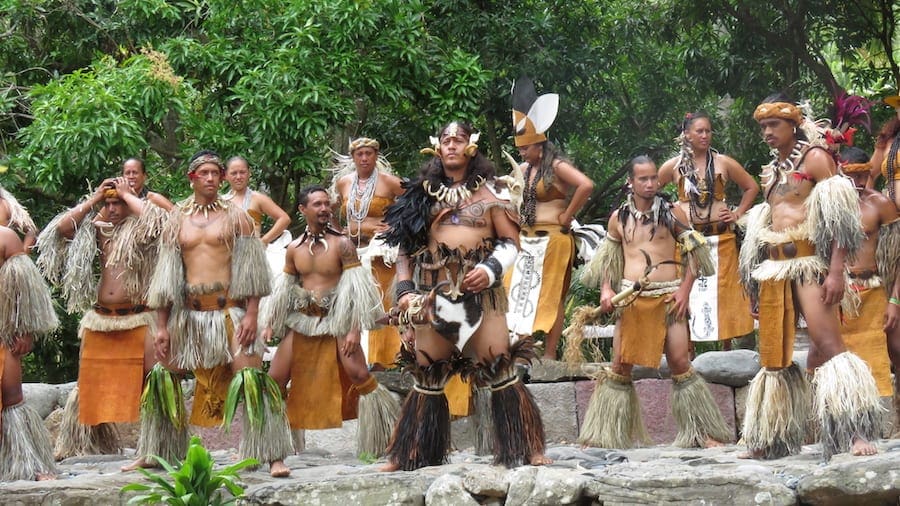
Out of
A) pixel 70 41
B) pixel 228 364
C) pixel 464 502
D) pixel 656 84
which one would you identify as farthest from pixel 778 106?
pixel 70 41

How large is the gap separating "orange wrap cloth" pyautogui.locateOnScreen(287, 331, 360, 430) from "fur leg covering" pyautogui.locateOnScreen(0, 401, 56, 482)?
1.33 metres

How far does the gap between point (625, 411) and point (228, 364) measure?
7.43 ft

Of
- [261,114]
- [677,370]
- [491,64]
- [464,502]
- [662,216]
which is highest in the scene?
[491,64]

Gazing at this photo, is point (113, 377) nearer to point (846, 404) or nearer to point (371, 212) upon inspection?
point (371, 212)

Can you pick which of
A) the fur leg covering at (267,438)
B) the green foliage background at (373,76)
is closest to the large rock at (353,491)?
the fur leg covering at (267,438)

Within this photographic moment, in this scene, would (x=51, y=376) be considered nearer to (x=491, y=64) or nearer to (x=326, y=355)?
(x=491, y=64)

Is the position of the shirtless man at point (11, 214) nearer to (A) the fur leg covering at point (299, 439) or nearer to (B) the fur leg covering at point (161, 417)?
(B) the fur leg covering at point (161, 417)

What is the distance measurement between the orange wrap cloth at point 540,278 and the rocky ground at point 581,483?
5.33ft

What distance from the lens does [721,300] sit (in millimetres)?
8961

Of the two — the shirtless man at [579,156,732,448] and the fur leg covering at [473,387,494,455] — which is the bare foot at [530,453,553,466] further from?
the shirtless man at [579,156,732,448]

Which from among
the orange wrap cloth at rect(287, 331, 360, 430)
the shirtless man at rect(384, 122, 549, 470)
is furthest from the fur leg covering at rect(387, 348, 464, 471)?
the orange wrap cloth at rect(287, 331, 360, 430)

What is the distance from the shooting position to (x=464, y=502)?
6.51m

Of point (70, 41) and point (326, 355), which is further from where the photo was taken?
point (70, 41)

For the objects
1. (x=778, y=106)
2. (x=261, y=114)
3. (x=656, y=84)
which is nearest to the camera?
(x=778, y=106)
